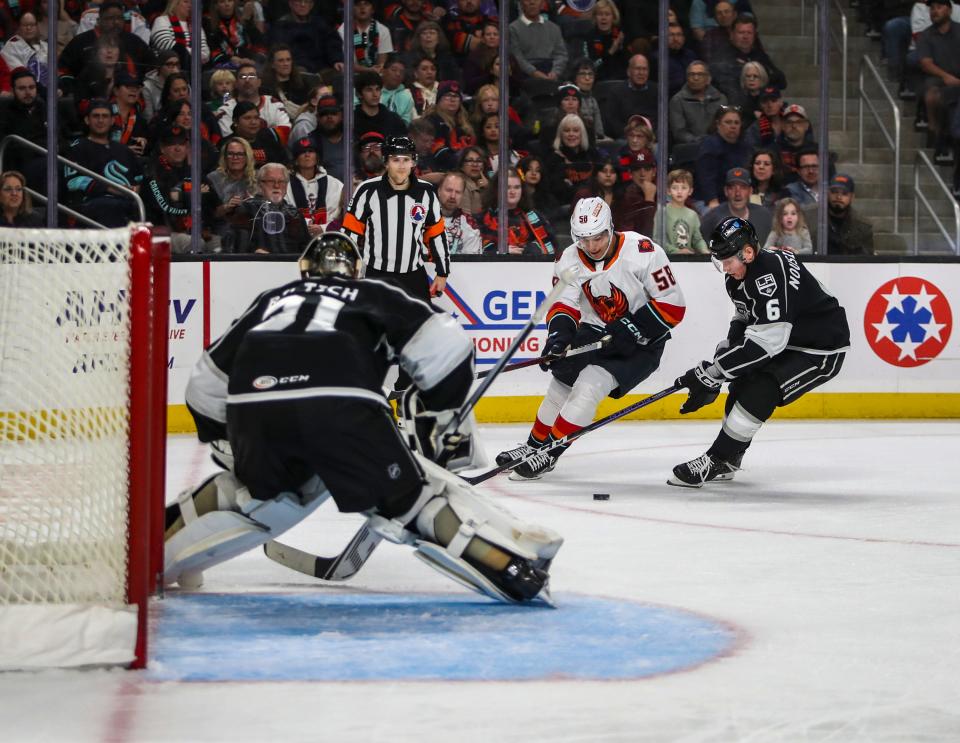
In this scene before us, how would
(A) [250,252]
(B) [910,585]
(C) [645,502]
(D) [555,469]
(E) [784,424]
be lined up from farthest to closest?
(E) [784,424], (A) [250,252], (D) [555,469], (C) [645,502], (B) [910,585]

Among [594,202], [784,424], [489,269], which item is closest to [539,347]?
[489,269]

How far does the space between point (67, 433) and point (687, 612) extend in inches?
54.8

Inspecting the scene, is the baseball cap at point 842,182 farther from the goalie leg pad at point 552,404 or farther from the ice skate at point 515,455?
the ice skate at point 515,455

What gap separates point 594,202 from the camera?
563 cm

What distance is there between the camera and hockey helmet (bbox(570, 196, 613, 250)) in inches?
221

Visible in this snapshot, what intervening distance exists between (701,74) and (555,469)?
285cm

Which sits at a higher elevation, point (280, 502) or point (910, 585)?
point (280, 502)

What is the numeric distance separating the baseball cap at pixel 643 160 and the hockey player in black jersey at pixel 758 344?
2.41 metres

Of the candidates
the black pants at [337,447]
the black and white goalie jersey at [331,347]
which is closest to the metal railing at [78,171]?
the black and white goalie jersey at [331,347]

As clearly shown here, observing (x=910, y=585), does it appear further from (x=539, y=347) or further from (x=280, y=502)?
(x=539, y=347)

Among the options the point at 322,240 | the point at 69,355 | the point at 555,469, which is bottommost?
the point at 555,469

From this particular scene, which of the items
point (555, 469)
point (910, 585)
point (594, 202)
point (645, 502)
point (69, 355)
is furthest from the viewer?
point (555, 469)

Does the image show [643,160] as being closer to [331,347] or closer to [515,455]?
[515,455]

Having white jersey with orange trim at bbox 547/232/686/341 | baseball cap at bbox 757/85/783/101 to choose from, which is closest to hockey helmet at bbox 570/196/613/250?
white jersey with orange trim at bbox 547/232/686/341
